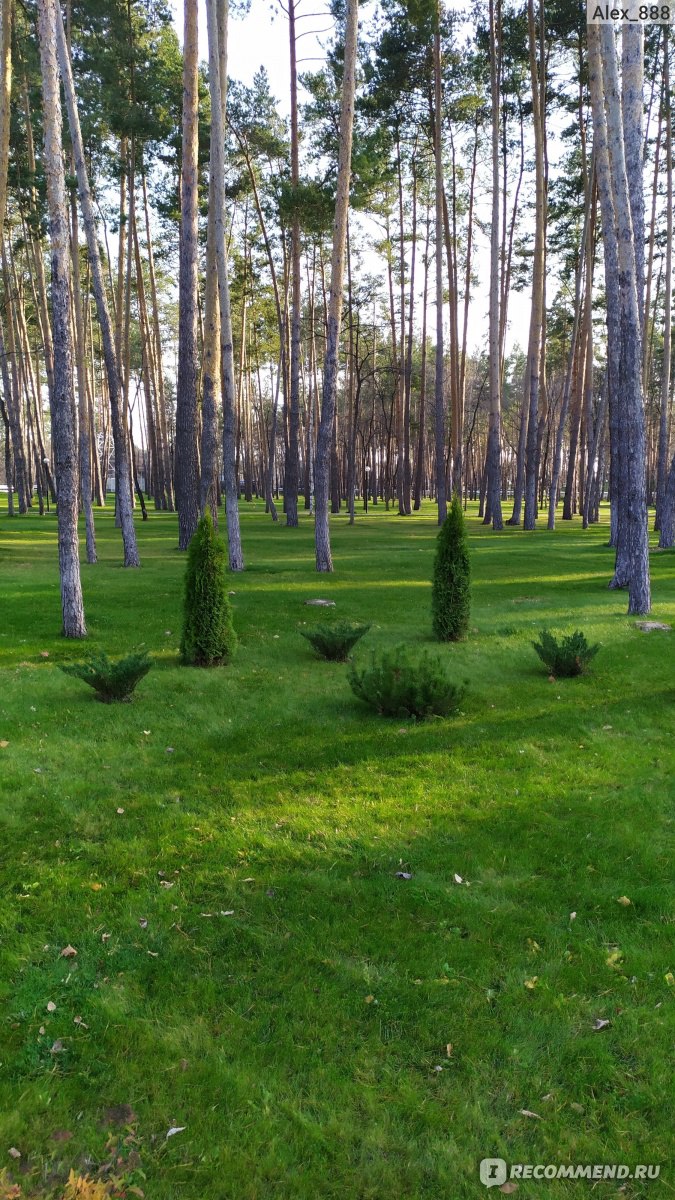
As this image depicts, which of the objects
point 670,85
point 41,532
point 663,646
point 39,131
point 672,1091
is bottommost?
point 672,1091

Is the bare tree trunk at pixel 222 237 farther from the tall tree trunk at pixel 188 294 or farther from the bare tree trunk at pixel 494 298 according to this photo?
the bare tree trunk at pixel 494 298

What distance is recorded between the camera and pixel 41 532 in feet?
85.5

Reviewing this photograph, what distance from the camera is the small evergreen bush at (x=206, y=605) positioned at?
9.15 m

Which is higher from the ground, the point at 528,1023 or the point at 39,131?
the point at 39,131

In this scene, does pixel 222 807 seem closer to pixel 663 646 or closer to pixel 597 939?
pixel 597 939

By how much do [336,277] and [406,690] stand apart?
10.9 meters

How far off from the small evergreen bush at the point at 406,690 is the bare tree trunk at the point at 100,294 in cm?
1114

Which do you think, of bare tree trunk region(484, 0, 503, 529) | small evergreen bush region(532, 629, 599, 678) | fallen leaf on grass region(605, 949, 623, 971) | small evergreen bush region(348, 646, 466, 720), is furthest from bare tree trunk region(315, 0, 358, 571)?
fallen leaf on grass region(605, 949, 623, 971)

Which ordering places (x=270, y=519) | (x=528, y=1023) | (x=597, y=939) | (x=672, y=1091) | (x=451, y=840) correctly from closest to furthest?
(x=672, y=1091) < (x=528, y=1023) < (x=597, y=939) < (x=451, y=840) < (x=270, y=519)

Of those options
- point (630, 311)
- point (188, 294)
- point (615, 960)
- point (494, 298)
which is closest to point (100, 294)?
point (188, 294)

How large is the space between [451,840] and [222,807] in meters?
1.84

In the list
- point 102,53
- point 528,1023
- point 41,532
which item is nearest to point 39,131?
point 102,53

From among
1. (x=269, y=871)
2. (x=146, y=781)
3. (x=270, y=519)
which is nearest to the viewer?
(x=269, y=871)

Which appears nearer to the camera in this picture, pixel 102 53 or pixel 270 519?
pixel 102 53
